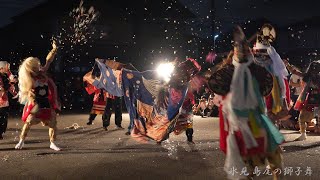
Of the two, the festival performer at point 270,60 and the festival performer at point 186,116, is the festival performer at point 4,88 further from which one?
the festival performer at point 270,60

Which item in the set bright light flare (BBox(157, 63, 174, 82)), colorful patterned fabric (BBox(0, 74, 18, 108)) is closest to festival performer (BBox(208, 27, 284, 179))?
bright light flare (BBox(157, 63, 174, 82))

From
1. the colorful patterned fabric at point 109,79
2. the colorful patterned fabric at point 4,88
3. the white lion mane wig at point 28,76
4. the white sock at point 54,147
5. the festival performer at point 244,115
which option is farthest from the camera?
the colorful patterned fabric at point 109,79

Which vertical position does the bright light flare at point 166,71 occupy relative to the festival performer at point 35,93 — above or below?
above

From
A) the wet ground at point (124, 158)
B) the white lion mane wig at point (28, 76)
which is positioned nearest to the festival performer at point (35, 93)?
the white lion mane wig at point (28, 76)

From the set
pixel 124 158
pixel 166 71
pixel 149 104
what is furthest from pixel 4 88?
pixel 124 158

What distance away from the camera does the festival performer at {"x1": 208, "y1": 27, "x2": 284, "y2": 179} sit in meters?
4.78

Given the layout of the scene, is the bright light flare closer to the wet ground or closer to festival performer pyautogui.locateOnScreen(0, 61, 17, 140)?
the wet ground

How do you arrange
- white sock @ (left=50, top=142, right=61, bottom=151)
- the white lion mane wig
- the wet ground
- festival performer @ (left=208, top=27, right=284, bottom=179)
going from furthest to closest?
1. white sock @ (left=50, top=142, right=61, bottom=151)
2. the white lion mane wig
3. the wet ground
4. festival performer @ (left=208, top=27, right=284, bottom=179)

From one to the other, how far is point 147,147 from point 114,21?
65.7 ft

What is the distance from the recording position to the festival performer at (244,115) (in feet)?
15.7

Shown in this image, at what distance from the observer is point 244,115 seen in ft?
15.8

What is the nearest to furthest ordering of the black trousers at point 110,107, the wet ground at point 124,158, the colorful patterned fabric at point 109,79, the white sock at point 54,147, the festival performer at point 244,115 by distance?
the festival performer at point 244,115 → the wet ground at point 124,158 → the white sock at point 54,147 → the colorful patterned fabric at point 109,79 → the black trousers at point 110,107

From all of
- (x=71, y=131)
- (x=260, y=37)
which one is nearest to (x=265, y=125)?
(x=260, y=37)

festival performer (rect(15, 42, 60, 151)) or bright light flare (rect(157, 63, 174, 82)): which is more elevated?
bright light flare (rect(157, 63, 174, 82))
